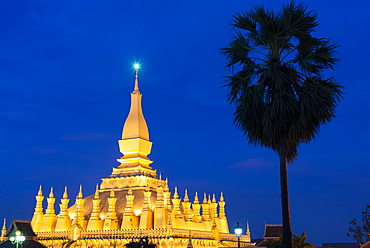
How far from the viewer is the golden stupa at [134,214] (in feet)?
157

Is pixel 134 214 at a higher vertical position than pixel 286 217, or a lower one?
higher

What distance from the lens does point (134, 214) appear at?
5022cm

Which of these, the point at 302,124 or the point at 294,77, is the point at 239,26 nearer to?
the point at 294,77

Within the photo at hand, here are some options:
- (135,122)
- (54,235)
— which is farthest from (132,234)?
(135,122)

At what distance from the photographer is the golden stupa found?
47.8 m

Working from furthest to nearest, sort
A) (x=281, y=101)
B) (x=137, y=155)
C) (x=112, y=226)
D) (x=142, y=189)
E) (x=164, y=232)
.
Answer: (x=137, y=155) → (x=142, y=189) → (x=112, y=226) → (x=164, y=232) → (x=281, y=101)

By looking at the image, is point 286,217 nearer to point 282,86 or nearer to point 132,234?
point 282,86

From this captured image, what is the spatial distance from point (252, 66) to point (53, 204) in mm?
38437

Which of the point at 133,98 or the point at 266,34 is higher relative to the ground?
the point at 133,98

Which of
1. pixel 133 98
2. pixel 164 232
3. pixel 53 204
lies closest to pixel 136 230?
pixel 164 232

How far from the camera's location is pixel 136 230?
154ft

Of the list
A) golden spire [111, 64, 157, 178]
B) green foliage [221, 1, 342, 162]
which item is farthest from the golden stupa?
green foliage [221, 1, 342, 162]

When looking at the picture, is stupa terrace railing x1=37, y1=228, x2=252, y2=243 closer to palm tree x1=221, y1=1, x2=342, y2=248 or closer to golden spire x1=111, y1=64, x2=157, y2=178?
golden spire x1=111, y1=64, x2=157, y2=178

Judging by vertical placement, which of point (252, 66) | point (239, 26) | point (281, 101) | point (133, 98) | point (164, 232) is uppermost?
point (133, 98)
